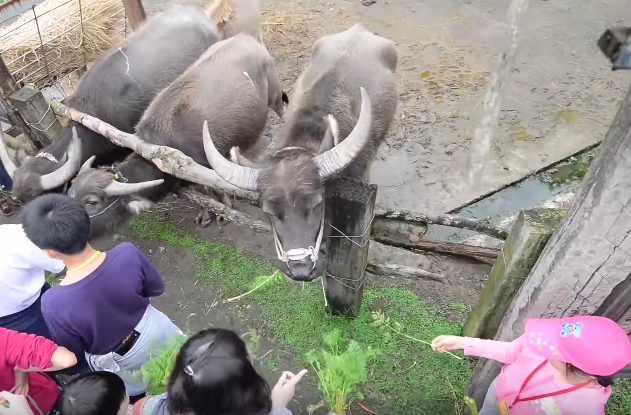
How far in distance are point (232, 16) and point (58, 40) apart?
2.20 metres

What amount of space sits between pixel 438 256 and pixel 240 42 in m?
3.32

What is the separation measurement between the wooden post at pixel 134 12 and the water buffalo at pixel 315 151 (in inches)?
102

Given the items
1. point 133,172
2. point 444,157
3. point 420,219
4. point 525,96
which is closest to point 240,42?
point 133,172

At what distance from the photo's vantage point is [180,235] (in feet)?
17.2

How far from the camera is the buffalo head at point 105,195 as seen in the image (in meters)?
4.43

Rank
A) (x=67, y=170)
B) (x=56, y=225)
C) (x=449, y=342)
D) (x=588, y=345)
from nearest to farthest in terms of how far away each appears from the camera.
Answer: (x=588, y=345) → (x=56, y=225) → (x=449, y=342) → (x=67, y=170)

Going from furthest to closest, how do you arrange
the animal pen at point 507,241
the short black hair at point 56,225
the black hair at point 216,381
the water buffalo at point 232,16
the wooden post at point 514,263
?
the water buffalo at point 232,16, the wooden post at point 514,263, the short black hair at point 56,225, the animal pen at point 507,241, the black hair at point 216,381

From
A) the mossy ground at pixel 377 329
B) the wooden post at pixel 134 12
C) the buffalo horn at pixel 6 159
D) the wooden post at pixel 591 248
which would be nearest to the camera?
the wooden post at pixel 591 248

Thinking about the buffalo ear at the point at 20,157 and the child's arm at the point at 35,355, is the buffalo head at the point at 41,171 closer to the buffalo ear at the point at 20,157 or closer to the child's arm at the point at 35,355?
the buffalo ear at the point at 20,157

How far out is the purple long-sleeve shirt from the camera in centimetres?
244

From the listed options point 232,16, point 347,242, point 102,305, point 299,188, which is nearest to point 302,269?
point 347,242

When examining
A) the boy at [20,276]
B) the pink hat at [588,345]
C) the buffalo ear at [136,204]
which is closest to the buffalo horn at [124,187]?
the buffalo ear at [136,204]

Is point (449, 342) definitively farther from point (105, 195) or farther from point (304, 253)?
point (105, 195)

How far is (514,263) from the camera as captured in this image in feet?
9.45
